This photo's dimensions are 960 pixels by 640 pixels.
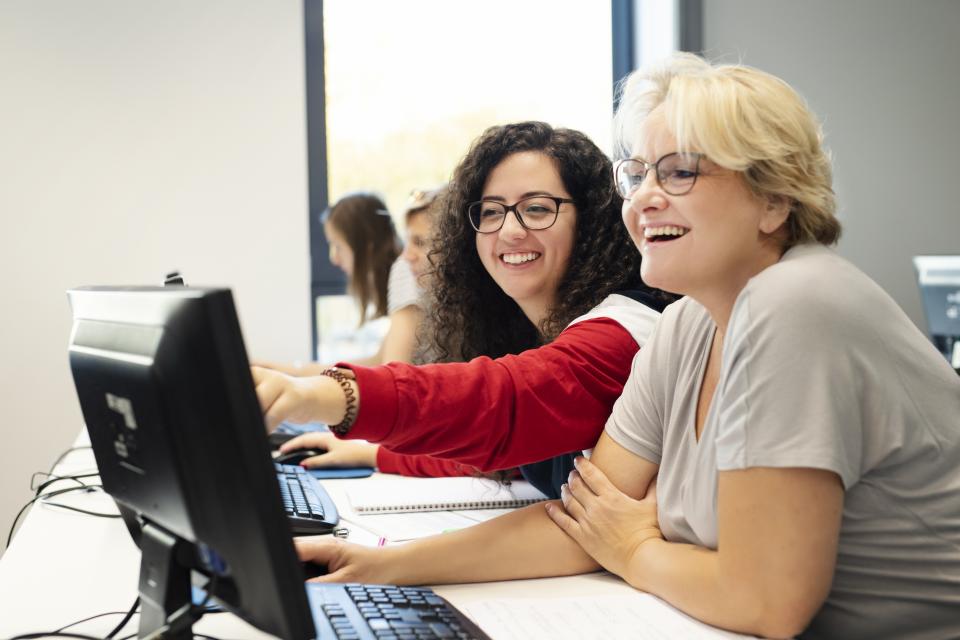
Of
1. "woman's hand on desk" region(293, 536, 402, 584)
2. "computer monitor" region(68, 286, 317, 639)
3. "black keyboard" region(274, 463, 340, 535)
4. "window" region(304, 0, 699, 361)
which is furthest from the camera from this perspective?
"window" region(304, 0, 699, 361)

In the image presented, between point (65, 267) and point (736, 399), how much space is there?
302 centimetres

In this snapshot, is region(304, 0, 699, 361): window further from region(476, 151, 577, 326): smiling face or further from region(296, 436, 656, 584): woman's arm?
region(296, 436, 656, 584): woman's arm

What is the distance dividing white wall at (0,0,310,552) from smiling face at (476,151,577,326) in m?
1.99

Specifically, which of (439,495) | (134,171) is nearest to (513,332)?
(439,495)

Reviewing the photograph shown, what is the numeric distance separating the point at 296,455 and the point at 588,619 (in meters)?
1.06

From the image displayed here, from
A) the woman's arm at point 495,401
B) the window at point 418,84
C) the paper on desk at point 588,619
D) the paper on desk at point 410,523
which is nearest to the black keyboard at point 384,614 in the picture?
the paper on desk at point 588,619

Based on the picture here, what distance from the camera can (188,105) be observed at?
3.41 m

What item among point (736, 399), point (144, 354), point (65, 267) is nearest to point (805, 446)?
point (736, 399)

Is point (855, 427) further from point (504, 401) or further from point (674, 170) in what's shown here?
point (504, 401)

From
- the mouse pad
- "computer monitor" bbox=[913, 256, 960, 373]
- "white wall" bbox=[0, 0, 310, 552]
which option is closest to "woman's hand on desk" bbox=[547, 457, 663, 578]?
the mouse pad

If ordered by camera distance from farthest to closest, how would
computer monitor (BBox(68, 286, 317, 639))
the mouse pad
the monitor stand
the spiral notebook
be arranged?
the mouse pad < the spiral notebook < the monitor stand < computer monitor (BBox(68, 286, 317, 639))

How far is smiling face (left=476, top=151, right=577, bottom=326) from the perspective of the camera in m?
1.58

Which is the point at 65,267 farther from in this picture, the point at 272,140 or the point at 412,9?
the point at 412,9

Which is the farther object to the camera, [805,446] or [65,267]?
[65,267]
